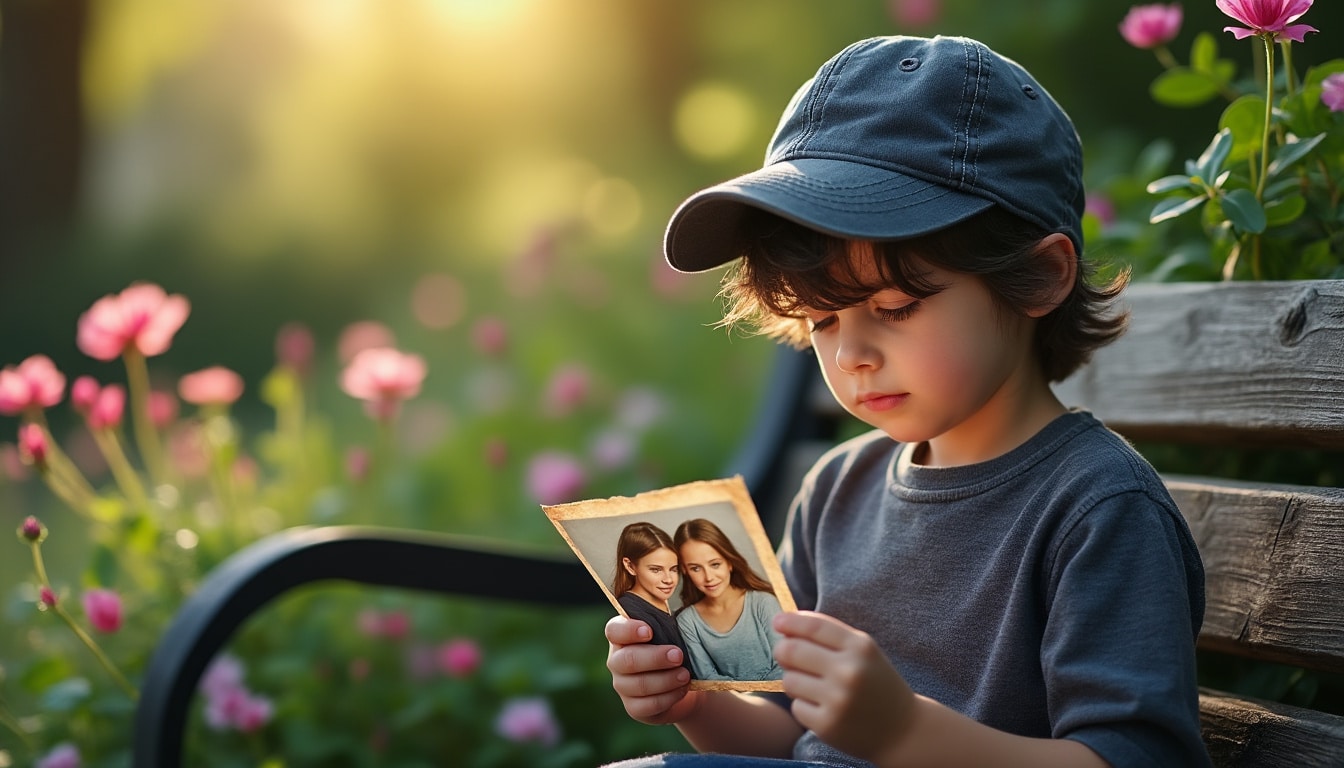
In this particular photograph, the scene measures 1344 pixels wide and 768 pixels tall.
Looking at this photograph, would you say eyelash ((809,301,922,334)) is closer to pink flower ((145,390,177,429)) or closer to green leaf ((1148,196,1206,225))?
green leaf ((1148,196,1206,225))

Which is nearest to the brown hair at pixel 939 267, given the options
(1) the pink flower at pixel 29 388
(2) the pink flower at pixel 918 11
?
(1) the pink flower at pixel 29 388

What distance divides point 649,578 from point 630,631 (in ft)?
0.23

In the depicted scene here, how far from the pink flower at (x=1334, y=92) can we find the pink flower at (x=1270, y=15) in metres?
0.12

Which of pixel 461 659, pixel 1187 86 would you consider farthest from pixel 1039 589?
pixel 461 659

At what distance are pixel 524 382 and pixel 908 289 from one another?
2.11 meters

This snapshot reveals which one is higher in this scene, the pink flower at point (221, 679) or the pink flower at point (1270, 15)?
the pink flower at point (1270, 15)

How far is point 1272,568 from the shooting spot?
1331mm

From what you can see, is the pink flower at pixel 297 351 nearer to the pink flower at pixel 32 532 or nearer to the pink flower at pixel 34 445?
the pink flower at pixel 34 445

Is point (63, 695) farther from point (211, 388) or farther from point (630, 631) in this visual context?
point (630, 631)

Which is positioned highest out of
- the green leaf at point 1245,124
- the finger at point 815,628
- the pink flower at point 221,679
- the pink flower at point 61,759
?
the green leaf at point 1245,124

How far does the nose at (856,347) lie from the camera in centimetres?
123

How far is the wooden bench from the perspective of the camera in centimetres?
129

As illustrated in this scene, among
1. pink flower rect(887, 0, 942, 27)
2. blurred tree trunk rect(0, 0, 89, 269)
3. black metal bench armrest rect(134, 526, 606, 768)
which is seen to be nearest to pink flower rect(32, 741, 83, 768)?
black metal bench armrest rect(134, 526, 606, 768)

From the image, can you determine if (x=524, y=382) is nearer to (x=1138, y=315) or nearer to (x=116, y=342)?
(x=116, y=342)
